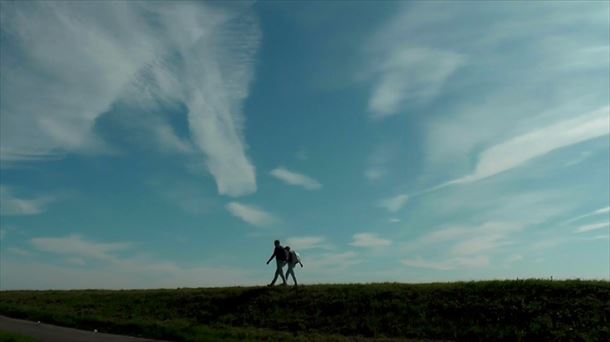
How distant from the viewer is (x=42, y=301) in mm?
29359

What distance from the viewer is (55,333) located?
66.9ft

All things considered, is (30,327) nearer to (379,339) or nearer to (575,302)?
(379,339)

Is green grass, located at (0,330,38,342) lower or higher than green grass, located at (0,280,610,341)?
lower

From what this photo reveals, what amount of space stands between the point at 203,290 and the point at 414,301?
9.93m

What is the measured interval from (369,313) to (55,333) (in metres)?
10.7

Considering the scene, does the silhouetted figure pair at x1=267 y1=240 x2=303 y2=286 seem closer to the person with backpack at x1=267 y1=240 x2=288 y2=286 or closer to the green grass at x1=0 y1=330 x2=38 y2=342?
the person with backpack at x1=267 y1=240 x2=288 y2=286

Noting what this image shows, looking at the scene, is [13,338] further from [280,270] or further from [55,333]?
[280,270]

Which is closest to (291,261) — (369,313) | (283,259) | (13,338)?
(283,259)

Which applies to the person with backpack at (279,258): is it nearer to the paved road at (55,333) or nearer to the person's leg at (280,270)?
the person's leg at (280,270)

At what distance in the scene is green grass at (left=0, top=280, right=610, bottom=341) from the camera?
1898 cm

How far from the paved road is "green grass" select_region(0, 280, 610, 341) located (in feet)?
2.67

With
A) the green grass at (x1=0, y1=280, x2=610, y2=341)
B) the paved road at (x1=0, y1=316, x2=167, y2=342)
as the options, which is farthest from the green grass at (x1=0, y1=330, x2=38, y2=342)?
the green grass at (x1=0, y1=280, x2=610, y2=341)

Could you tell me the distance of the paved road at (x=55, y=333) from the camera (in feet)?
62.1

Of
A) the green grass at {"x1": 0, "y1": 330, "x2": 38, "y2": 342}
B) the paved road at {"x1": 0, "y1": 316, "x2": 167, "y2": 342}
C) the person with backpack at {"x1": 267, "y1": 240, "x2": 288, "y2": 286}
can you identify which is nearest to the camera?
the green grass at {"x1": 0, "y1": 330, "x2": 38, "y2": 342}
